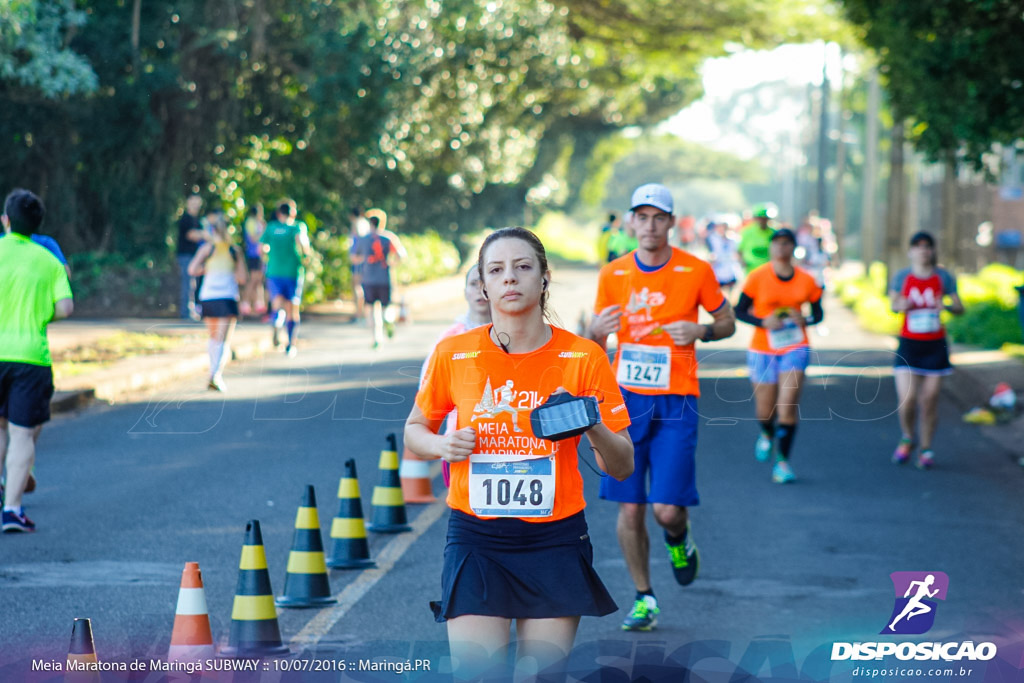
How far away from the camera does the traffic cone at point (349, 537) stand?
7.92 m

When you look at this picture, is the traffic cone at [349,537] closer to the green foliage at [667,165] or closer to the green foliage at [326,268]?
the green foliage at [326,268]

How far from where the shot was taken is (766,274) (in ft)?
37.6

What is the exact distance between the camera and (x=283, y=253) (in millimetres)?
19203

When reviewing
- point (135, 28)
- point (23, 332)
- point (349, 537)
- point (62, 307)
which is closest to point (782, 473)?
point (349, 537)

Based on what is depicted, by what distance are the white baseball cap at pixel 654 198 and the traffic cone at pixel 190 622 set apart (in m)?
2.60

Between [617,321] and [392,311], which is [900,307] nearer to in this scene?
[617,321]

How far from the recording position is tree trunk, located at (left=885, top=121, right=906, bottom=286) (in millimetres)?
30344

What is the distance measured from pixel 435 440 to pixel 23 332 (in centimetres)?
518

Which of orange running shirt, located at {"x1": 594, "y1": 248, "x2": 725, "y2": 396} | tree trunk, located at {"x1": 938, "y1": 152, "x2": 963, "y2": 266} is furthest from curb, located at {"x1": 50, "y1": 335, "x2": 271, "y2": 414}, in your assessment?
tree trunk, located at {"x1": 938, "y1": 152, "x2": 963, "y2": 266}

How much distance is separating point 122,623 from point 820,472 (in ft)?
21.8

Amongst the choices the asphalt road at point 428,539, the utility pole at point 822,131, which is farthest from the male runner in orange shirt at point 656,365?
the utility pole at point 822,131

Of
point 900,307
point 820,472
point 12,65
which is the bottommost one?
point 820,472

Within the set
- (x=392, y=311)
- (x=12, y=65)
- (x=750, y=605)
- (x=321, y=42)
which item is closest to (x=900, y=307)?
(x=750, y=605)

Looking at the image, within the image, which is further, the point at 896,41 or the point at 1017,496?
the point at 896,41
